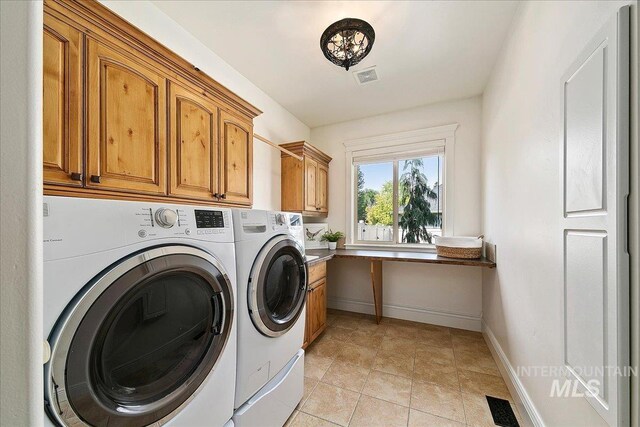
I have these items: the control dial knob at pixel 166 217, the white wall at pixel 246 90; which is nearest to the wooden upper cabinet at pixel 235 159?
the white wall at pixel 246 90

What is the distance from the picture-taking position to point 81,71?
3.03ft

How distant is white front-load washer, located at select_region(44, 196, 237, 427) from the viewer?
0.59 m

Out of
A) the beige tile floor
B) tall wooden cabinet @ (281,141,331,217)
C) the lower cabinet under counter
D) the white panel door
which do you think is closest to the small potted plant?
tall wooden cabinet @ (281,141,331,217)

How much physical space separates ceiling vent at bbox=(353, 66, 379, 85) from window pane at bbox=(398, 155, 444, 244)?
1.16m

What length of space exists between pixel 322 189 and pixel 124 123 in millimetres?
2308

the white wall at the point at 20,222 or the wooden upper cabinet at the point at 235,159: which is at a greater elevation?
the wooden upper cabinet at the point at 235,159

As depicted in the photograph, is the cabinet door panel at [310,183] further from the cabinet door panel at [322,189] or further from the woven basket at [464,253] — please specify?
the woven basket at [464,253]

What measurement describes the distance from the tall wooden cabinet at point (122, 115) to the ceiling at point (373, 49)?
567 mm

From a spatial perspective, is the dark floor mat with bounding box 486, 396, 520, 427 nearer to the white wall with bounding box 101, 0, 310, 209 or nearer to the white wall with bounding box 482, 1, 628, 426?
the white wall with bounding box 482, 1, 628, 426

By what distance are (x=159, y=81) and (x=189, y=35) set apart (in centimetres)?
86

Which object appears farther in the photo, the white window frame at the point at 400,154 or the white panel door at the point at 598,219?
the white window frame at the point at 400,154

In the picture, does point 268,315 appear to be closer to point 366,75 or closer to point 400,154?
point 366,75

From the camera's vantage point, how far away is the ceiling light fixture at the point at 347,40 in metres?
1.57
